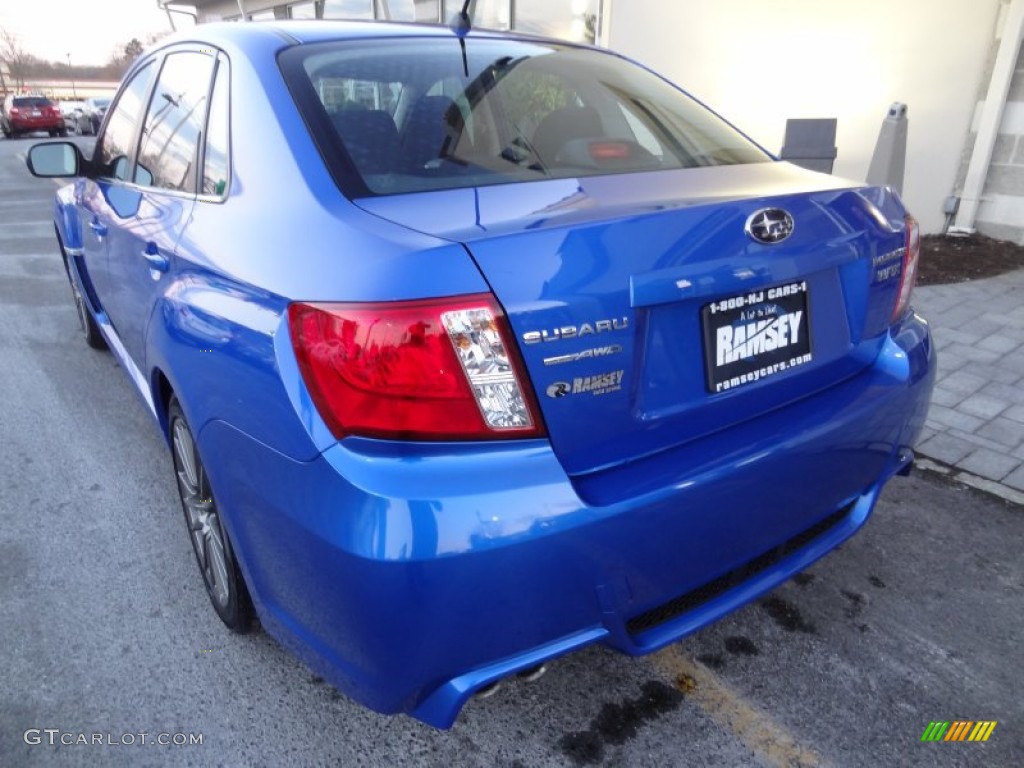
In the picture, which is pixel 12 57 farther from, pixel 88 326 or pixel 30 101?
pixel 88 326

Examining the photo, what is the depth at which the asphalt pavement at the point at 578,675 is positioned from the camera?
1875 mm

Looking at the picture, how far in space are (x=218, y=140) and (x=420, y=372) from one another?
111 cm

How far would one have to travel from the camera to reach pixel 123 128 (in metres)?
3.16

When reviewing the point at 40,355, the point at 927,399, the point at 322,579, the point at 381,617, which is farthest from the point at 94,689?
the point at 40,355

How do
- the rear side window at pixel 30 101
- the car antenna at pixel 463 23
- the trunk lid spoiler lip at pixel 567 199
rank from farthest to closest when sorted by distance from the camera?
the rear side window at pixel 30 101 → the car antenna at pixel 463 23 → the trunk lid spoiler lip at pixel 567 199

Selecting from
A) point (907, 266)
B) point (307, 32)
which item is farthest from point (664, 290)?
point (307, 32)

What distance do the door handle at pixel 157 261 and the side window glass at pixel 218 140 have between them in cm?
23

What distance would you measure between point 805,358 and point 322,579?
1.22m

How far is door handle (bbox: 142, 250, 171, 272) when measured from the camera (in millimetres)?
2131

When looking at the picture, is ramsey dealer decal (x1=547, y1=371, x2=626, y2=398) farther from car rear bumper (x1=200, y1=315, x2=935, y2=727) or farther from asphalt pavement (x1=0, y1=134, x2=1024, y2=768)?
asphalt pavement (x1=0, y1=134, x2=1024, y2=768)

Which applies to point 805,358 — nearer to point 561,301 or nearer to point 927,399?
point 927,399

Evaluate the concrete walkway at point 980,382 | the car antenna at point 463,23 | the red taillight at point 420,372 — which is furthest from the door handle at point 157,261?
the concrete walkway at point 980,382

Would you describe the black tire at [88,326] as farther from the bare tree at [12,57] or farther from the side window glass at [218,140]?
the bare tree at [12,57]

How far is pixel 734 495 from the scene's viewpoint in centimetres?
163
